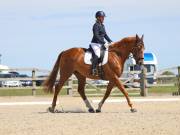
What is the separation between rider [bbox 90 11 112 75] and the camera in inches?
574

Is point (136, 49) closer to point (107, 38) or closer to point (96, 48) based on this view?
point (107, 38)

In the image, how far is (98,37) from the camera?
47.9ft

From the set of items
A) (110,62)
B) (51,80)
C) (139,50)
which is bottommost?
(51,80)

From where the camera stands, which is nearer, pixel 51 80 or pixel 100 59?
pixel 100 59

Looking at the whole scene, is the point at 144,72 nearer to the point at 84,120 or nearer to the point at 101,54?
the point at 101,54

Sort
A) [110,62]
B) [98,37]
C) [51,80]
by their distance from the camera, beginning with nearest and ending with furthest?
[98,37] < [110,62] < [51,80]

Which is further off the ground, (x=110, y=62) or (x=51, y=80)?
A: (x=110, y=62)

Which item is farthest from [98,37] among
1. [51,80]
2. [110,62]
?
[51,80]

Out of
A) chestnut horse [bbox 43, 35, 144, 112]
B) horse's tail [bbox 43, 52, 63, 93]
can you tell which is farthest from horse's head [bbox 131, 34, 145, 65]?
horse's tail [bbox 43, 52, 63, 93]

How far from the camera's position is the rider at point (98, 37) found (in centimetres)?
1459

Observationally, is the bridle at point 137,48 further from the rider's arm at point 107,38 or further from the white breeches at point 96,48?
the white breeches at point 96,48

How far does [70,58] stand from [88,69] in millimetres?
596

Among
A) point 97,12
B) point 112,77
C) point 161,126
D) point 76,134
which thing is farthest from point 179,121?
point 97,12

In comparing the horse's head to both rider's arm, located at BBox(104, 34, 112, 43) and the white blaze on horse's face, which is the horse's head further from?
rider's arm, located at BBox(104, 34, 112, 43)
